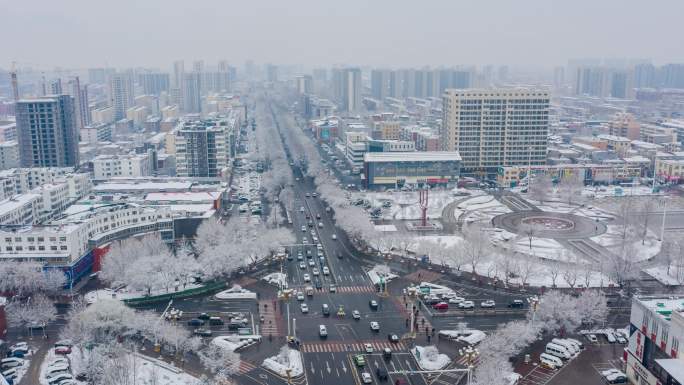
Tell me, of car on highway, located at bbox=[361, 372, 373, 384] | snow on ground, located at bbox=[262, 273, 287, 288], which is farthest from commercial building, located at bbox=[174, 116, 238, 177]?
car on highway, located at bbox=[361, 372, 373, 384]

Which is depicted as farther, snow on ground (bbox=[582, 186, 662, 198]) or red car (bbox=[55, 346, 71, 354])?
snow on ground (bbox=[582, 186, 662, 198])

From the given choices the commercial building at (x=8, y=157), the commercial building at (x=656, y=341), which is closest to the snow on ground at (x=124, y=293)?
the commercial building at (x=656, y=341)

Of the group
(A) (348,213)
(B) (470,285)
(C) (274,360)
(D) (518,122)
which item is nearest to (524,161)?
(D) (518,122)

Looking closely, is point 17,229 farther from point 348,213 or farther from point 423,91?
point 423,91

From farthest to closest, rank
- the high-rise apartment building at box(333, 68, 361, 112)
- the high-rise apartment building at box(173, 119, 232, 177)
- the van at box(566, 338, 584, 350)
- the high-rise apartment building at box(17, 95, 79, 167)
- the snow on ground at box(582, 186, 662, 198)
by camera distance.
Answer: the high-rise apartment building at box(333, 68, 361, 112), the high-rise apartment building at box(17, 95, 79, 167), the high-rise apartment building at box(173, 119, 232, 177), the snow on ground at box(582, 186, 662, 198), the van at box(566, 338, 584, 350)

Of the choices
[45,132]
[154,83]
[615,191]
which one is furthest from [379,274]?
[154,83]

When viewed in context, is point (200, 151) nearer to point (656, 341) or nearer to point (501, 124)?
point (501, 124)

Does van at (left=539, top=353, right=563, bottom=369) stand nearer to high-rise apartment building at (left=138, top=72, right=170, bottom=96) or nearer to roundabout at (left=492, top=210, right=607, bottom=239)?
roundabout at (left=492, top=210, right=607, bottom=239)
